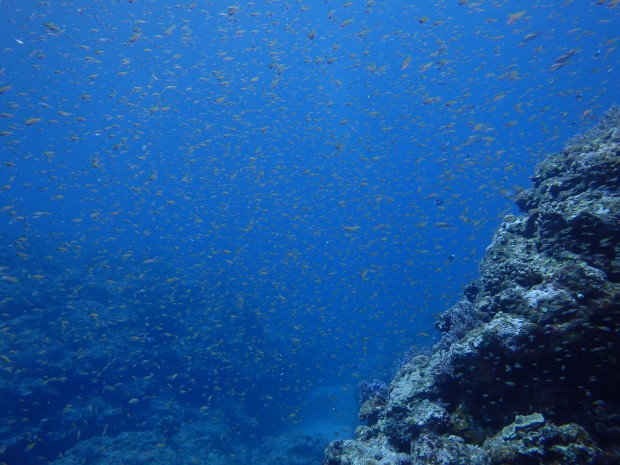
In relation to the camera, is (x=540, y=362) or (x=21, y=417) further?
(x=21, y=417)

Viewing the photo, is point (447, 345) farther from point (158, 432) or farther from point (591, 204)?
point (158, 432)

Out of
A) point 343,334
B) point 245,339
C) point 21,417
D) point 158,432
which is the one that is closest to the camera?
point 21,417

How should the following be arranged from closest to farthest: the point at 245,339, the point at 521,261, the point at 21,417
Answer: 1. the point at 521,261
2. the point at 21,417
3. the point at 245,339

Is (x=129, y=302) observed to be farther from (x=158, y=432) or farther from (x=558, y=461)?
(x=558, y=461)

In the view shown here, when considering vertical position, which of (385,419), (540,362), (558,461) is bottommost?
(558,461)

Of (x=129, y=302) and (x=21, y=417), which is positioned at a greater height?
(x=129, y=302)

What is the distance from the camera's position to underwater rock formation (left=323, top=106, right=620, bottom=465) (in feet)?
14.2

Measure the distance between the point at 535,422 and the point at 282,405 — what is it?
20246mm

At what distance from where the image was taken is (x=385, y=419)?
22.4 ft

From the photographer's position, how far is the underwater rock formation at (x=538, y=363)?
4320 millimetres

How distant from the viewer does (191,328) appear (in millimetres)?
21188

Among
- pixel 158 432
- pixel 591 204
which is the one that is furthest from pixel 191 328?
pixel 591 204

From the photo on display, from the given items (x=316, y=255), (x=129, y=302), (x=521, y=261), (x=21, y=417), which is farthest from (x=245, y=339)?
(x=316, y=255)

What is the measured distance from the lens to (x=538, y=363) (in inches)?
191
